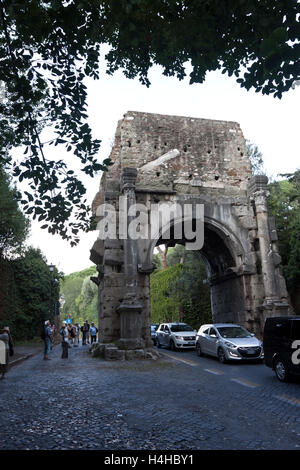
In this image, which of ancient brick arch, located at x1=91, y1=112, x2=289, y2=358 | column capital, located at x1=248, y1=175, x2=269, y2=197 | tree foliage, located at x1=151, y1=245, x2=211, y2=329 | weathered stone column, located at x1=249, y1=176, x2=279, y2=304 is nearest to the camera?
ancient brick arch, located at x1=91, y1=112, x2=289, y2=358

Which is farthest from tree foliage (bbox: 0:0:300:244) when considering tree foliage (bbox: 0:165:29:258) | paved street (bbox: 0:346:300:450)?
tree foliage (bbox: 0:165:29:258)

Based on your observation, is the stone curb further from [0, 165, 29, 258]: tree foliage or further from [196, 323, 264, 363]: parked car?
[0, 165, 29, 258]: tree foliage

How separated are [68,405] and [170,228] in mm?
11060


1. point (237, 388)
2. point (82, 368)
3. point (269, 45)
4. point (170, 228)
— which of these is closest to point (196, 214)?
point (170, 228)

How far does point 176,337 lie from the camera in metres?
17.2

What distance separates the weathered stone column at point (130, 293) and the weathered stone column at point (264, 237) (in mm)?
5287

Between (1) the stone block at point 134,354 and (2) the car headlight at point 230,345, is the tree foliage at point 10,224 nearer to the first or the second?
(1) the stone block at point 134,354

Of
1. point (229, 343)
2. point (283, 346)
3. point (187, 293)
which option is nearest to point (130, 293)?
point (229, 343)

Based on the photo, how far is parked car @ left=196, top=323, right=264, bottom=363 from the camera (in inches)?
451

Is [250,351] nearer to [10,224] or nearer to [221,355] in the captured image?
[221,355]

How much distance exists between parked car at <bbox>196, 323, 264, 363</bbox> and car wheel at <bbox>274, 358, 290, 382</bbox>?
287 centimetres

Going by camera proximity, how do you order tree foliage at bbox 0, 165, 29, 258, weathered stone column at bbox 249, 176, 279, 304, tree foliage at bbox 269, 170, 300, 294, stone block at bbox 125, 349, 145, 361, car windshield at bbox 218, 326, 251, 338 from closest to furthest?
car windshield at bbox 218, 326, 251, 338 → stone block at bbox 125, 349, 145, 361 → weathered stone column at bbox 249, 176, 279, 304 → tree foliage at bbox 269, 170, 300, 294 → tree foliage at bbox 0, 165, 29, 258

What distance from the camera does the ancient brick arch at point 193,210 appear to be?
566 inches

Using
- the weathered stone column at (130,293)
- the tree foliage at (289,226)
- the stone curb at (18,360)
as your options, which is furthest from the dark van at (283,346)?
the tree foliage at (289,226)
